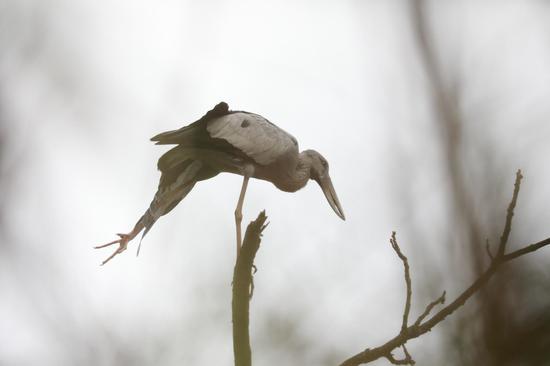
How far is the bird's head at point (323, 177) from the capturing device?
6.27 meters

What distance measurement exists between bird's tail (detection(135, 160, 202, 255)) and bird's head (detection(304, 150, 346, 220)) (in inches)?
51.8

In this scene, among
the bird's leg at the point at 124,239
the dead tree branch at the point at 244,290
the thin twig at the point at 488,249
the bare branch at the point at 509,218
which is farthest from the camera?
the bird's leg at the point at 124,239

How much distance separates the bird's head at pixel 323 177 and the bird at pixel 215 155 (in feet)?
2.36

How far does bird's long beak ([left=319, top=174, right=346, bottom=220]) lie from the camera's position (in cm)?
635

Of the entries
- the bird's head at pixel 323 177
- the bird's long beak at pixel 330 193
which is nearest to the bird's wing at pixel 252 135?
the bird's head at pixel 323 177

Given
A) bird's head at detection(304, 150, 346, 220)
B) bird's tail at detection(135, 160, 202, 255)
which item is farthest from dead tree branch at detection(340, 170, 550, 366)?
bird's head at detection(304, 150, 346, 220)

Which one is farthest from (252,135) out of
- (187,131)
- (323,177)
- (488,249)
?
(488,249)

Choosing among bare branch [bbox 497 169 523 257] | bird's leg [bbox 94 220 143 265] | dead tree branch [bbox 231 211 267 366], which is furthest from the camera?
bird's leg [bbox 94 220 143 265]

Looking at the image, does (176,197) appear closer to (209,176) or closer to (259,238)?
(209,176)

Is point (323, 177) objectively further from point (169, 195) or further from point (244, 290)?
point (244, 290)

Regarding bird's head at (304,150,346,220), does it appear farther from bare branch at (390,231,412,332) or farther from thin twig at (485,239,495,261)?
thin twig at (485,239,495,261)

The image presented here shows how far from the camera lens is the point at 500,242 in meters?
2.08

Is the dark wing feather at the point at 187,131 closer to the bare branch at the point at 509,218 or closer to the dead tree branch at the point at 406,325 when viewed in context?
the dead tree branch at the point at 406,325

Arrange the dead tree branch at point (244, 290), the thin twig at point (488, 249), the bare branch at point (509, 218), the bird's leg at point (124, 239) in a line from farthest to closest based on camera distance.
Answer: the bird's leg at point (124, 239) → the dead tree branch at point (244, 290) → the bare branch at point (509, 218) → the thin twig at point (488, 249)
